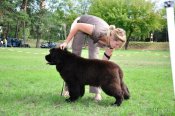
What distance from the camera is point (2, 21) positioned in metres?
57.4

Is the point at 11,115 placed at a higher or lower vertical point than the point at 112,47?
lower

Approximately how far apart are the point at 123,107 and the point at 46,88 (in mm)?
2644

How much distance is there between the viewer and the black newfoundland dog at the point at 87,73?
6.33 meters

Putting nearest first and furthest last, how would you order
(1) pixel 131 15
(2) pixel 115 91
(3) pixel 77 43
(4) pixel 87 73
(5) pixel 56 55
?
1. (2) pixel 115 91
2. (4) pixel 87 73
3. (5) pixel 56 55
4. (3) pixel 77 43
5. (1) pixel 131 15

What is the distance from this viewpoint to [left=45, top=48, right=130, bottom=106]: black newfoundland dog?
6.33m

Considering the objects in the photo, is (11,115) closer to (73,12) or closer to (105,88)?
(105,88)

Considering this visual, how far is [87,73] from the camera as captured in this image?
21.2 feet

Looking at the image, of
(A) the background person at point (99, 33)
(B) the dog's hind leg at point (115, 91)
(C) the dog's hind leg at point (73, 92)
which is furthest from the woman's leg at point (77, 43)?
(B) the dog's hind leg at point (115, 91)

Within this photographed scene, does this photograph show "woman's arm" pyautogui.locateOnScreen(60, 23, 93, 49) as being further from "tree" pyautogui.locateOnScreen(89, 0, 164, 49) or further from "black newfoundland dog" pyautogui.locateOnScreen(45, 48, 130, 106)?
"tree" pyautogui.locateOnScreen(89, 0, 164, 49)

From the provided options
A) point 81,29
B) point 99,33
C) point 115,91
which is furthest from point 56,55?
point 115,91

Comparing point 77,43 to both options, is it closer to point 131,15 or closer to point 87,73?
point 87,73

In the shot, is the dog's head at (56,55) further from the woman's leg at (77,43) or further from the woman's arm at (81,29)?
the woman's leg at (77,43)

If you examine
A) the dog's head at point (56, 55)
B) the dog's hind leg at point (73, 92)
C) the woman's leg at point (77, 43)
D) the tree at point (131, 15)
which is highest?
the tree at point (131, 15)

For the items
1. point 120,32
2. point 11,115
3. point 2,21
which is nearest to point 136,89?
point 120,32
